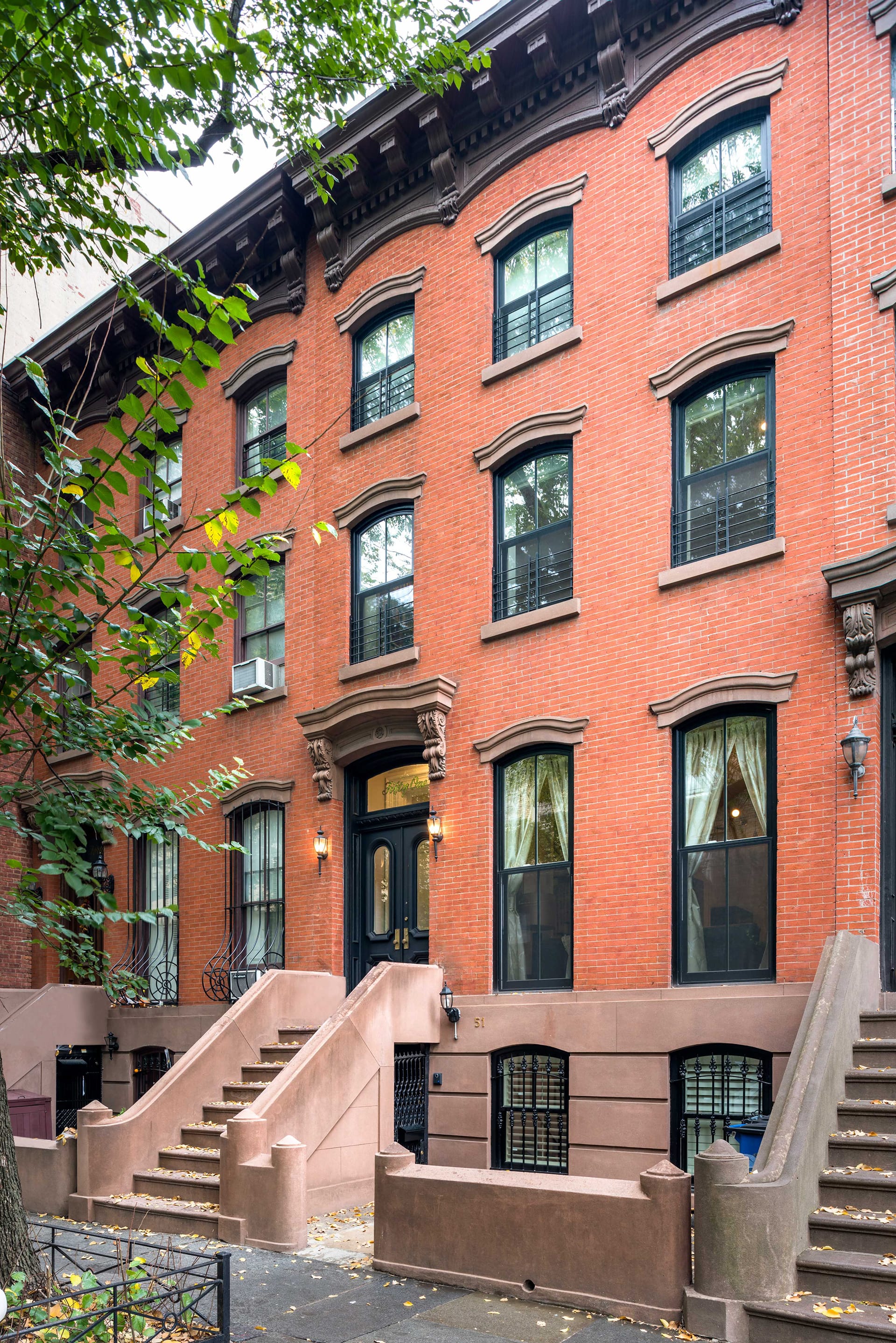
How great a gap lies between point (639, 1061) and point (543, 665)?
4.27 m

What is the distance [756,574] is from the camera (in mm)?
10977

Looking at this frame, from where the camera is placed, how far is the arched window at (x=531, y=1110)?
1173 centimetres

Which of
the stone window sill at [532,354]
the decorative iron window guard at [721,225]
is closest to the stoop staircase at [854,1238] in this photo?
the decorative iron window guard at [721,225]

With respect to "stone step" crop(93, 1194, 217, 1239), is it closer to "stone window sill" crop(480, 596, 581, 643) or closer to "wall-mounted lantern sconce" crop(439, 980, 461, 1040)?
"wall-mounted lantern sconce" crop(439, 980, 461, 1040)

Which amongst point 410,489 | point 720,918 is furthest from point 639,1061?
point 410,489

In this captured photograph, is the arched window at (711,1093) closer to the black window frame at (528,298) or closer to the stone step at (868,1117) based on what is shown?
the stone step at (868,1117)

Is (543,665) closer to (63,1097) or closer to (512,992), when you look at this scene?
(512,992)

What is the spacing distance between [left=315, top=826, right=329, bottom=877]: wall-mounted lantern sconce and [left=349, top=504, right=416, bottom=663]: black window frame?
2.33 meters

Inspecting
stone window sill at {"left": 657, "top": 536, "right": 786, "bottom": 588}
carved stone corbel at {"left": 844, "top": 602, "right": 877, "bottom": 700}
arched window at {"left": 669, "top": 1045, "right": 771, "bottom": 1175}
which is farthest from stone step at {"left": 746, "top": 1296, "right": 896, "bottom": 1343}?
stone window sill at {"left": 657, "top": 536, "right": 786, "bottom": 588}

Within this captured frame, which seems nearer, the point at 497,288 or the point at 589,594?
the point at 589,594

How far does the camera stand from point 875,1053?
864 centimetres

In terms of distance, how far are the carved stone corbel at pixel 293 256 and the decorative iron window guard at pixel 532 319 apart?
3.90 m

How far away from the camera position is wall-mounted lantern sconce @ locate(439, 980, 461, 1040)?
496 inches

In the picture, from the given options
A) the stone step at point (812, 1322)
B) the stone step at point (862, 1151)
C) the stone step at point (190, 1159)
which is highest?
the stone step at point (862, 1151)
